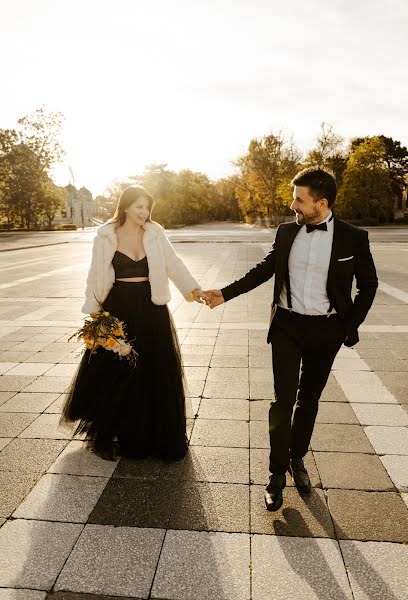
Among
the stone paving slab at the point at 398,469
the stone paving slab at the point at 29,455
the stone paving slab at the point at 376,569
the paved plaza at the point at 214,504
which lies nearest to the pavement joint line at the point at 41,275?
the paved plaza at the point at 214,504

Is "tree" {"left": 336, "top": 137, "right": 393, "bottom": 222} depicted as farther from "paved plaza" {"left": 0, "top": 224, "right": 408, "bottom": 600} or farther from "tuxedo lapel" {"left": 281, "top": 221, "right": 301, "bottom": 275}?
"tuxedo lapel" {"left": 281, "top": 221, "right": 301, "bottom": 275}

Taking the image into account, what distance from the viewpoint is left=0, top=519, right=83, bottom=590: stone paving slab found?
2281 millimetres

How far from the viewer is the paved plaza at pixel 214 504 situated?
2.26 meters

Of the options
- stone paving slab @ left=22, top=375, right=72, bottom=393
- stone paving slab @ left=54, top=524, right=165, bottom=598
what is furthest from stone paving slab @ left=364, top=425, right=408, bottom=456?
stone paving slab @ left=22, top=375, right=72, bottom=393

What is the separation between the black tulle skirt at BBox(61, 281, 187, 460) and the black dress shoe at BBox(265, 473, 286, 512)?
775 millimetres

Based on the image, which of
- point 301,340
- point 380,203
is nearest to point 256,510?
point 301,340

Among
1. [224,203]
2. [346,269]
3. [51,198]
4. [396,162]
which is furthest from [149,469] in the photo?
[224,203]

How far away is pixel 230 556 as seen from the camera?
7.89 feet

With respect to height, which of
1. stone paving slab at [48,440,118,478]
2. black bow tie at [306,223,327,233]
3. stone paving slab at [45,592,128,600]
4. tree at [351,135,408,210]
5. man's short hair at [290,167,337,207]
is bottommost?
stone paving slab at [45,592,128,600]

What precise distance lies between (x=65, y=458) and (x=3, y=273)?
12.5 m

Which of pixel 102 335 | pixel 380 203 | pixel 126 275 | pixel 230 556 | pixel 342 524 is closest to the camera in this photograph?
pixel 230 556

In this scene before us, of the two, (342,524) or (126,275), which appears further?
(126,275)

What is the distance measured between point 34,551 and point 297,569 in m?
1.40

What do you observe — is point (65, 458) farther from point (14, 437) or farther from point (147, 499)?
point (147, 499)
